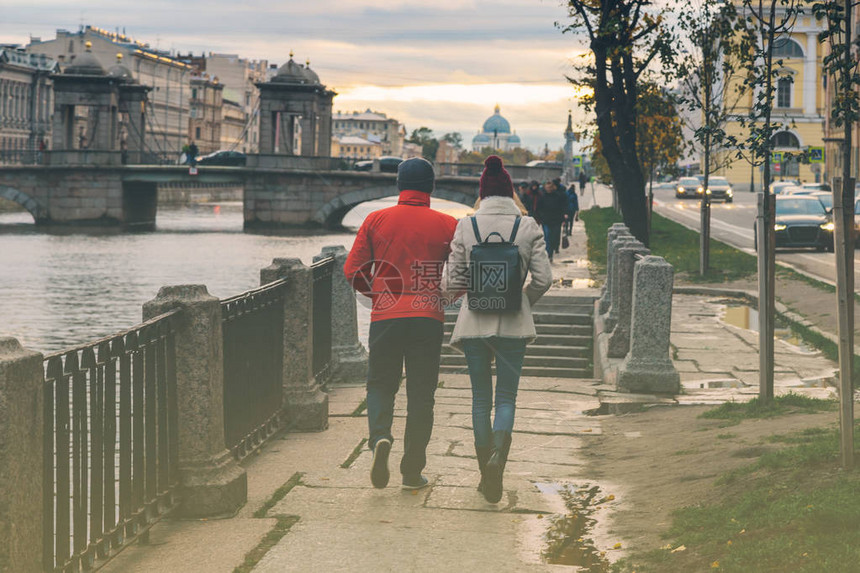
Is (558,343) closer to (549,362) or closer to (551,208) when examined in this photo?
(549,362)

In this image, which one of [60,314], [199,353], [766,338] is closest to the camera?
[199,353]

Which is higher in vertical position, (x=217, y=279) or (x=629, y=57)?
(x=629, y=57)

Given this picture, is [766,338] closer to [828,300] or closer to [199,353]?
[199,353]

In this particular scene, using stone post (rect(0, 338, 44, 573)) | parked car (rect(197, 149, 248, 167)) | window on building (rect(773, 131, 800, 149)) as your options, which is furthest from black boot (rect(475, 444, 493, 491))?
window on building (rect(773, 131, 800, 149))

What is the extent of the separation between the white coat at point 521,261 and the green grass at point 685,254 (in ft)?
53.8

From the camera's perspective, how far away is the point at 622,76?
23719 mm

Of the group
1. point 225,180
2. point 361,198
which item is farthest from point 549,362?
point 225,180

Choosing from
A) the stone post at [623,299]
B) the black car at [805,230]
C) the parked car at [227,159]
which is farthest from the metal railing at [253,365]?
the parked car at [227,159]

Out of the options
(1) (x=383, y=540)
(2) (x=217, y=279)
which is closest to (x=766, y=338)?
(1) (x=383, y=540)

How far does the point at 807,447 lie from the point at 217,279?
34.3 m

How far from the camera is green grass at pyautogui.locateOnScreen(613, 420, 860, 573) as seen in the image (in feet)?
15.2

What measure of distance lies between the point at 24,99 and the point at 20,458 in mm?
102738

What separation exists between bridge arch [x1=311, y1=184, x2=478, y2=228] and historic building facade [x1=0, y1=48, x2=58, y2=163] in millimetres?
30156

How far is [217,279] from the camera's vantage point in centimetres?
3959
